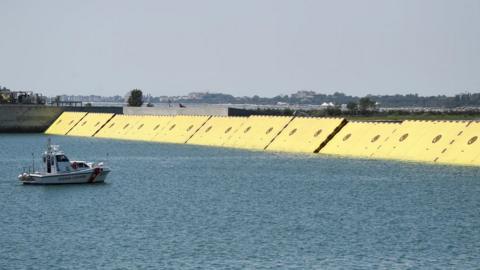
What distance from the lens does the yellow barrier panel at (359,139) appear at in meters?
83.4

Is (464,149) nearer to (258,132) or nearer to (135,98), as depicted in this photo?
(258,132)

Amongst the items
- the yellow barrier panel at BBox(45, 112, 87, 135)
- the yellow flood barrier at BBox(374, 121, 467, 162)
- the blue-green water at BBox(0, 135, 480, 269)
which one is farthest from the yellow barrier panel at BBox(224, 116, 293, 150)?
the yellow barrier panel at BBox(45, 112, 87, 135)

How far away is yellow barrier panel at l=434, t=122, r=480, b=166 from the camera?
73.6 meters

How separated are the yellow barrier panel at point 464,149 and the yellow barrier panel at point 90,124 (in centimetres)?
5644

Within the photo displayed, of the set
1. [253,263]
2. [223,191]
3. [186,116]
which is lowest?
[253,263]

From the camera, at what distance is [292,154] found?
290 ft

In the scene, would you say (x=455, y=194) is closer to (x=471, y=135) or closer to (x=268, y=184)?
(x=268, y=184)

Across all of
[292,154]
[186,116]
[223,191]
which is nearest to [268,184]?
[223,191]

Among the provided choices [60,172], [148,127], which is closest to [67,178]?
[60,172]

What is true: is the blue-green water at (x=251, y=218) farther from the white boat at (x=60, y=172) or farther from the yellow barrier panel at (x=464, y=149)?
the yellow barrier panel at (x=464, y=149)

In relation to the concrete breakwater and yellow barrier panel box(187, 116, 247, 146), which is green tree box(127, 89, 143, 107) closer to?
the concrete breakwater

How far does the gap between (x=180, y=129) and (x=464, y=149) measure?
135 feet

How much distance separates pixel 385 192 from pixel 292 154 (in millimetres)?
29272

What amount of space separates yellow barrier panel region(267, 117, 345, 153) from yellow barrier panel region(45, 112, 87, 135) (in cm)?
4121
